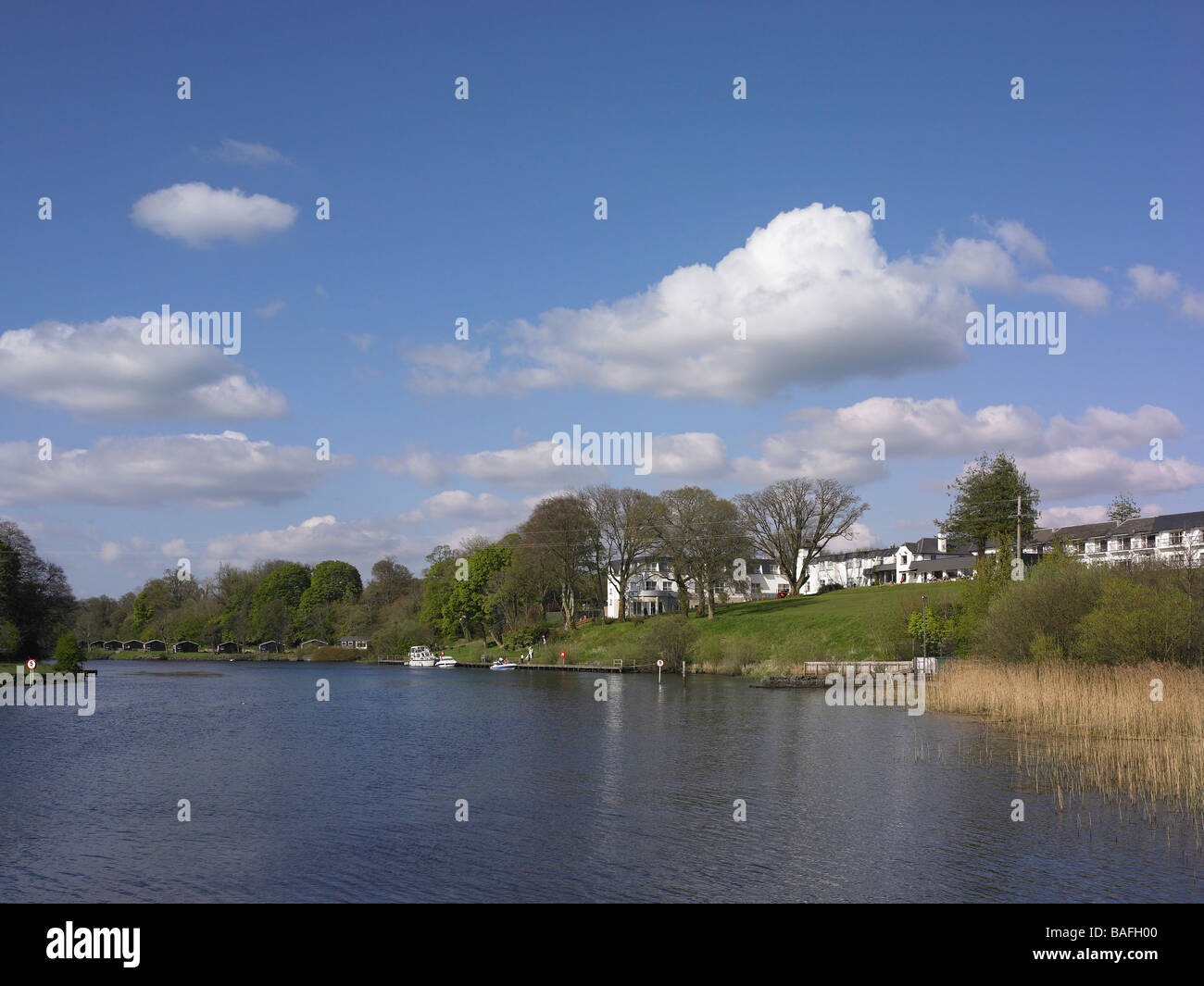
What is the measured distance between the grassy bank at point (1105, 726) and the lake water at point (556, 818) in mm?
2016

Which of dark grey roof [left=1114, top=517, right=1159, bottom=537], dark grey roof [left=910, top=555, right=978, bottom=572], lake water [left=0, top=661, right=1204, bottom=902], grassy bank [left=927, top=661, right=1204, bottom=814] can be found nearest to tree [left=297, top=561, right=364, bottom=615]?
dark grey roof [left=910, top=555, right=978, bottom=572]

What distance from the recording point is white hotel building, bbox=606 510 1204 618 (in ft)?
343

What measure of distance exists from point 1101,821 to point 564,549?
81.8 meters

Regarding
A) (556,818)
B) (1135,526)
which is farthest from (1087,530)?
(556,818)

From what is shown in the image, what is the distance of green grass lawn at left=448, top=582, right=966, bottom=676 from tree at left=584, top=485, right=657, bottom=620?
26.4 feet

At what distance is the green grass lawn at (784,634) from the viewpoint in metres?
73.3

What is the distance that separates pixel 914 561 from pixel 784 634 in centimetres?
6449

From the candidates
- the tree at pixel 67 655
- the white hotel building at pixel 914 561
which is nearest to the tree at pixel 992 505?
the white hotel building at pixel 914 561

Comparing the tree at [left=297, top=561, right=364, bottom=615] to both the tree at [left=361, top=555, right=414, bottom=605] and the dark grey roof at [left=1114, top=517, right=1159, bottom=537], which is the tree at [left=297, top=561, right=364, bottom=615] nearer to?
the tree at [left=361, top=555, right=414, bottom=605]

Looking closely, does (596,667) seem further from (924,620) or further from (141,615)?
(141,615)
